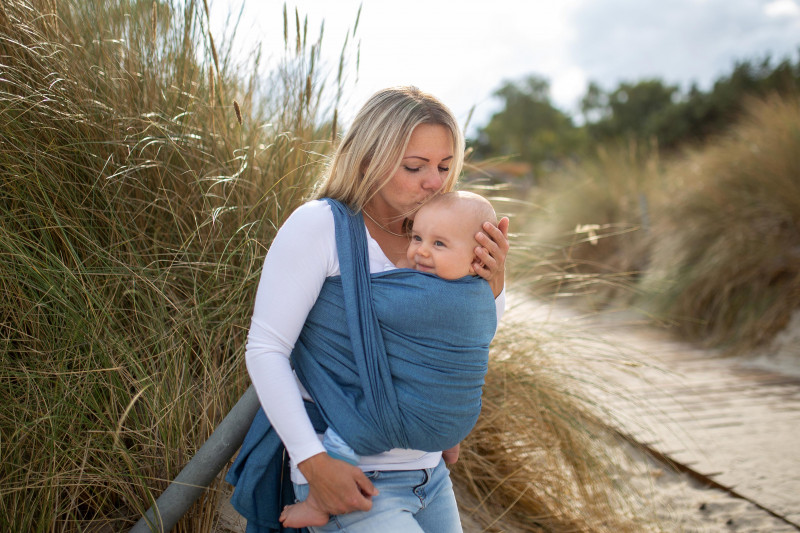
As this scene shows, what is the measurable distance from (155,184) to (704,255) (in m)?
5.88

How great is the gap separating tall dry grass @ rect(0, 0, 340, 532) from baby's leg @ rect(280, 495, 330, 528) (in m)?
0.47

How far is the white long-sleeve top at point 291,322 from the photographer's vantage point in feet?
4.47

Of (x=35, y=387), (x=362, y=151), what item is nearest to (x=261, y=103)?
(x=362, y=151)

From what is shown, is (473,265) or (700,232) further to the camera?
(700,232)

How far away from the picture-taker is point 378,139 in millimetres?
1634

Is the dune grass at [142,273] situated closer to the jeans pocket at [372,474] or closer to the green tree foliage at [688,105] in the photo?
the jeans pocket at [372,474]

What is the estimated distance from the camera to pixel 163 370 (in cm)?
185

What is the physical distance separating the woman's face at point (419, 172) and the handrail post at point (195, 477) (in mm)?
664

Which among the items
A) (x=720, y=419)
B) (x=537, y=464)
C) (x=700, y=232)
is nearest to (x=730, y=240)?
(x=700, y=232)

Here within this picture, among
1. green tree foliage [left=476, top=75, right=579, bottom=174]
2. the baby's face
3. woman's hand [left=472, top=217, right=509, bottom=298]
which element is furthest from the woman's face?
green tree foliage [left=476, top=75, right=579, bottom=174]

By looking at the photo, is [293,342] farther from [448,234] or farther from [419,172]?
[419,172]

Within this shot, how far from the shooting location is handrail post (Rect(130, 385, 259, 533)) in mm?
1566

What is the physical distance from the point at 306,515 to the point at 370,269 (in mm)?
603

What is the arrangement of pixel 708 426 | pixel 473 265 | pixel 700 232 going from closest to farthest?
pixel 473 265 → pixel 708 426 → pixel 700 232
